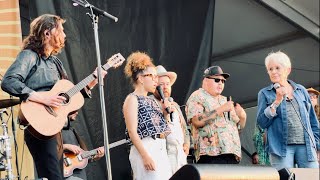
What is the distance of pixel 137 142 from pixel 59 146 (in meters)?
0.71

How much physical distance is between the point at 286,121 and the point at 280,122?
56 mm

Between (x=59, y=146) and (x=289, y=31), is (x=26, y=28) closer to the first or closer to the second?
(x=59, y=146)

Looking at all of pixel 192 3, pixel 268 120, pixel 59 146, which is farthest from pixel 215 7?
pixel 59 146

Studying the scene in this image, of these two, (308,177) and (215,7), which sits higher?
(215,7)

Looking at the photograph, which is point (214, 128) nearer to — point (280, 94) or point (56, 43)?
point (280, 94)

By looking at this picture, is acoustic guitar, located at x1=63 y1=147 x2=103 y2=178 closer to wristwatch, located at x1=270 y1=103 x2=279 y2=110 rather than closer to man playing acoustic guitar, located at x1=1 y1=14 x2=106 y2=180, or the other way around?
man playing acoustic guitar, located at x1=1 y1=14 x2=106 y2=180

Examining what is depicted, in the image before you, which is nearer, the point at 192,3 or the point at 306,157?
the point at 306,157

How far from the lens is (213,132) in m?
4.97

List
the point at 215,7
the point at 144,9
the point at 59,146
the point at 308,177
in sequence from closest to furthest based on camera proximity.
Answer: the point at 308,177 < the point at 59,146 < the point at 144,9 < the point at 215,7

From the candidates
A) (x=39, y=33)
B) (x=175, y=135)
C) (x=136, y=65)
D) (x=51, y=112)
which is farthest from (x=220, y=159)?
(x=39, y=33)

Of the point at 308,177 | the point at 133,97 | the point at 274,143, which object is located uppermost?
the point at 133,97

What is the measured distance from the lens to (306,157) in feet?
15.6

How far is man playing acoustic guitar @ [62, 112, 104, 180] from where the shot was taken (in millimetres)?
5141

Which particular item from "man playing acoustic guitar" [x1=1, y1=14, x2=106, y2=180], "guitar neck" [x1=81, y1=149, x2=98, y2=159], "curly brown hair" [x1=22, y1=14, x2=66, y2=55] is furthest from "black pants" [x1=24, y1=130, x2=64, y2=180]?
"guitar neck" [x1=81, y1=149, x2=98, y2=159]
